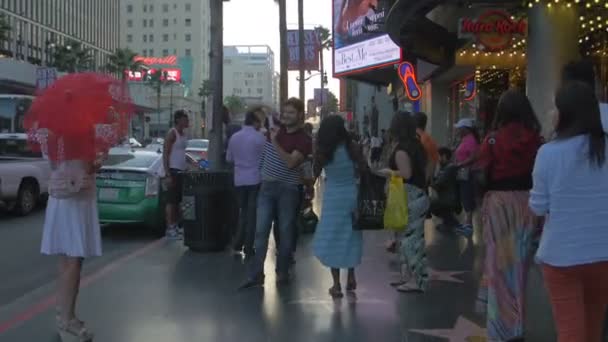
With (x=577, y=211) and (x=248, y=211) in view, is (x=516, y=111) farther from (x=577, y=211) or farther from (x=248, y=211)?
(x=248, y=211)

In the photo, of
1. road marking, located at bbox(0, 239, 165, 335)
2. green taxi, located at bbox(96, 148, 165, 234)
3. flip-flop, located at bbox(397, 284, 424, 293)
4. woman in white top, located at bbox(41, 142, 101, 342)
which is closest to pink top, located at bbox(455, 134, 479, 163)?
flip-flop, located at bbox(397, 284, 424, 293)

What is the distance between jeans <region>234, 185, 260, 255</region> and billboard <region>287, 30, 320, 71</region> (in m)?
20.5

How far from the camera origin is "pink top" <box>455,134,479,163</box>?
995 centimetres

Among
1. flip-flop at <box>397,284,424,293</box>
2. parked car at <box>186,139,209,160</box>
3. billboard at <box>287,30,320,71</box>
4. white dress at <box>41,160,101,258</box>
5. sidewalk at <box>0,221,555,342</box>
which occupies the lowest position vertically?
sidewalk at <box>0,221,555,342</box>

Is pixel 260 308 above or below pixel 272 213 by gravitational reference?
below

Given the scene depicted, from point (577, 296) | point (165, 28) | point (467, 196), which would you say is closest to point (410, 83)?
point (467, 196)

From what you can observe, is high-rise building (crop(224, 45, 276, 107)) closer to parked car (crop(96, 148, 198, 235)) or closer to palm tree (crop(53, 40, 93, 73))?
palm tree (crop(53, 40, 93, 73))

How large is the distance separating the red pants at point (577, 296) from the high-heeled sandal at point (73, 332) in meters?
3.42

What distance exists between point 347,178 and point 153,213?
5247mm

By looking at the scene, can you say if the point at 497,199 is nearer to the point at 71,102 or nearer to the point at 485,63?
the point at 71,102

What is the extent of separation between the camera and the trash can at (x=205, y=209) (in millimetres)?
8875

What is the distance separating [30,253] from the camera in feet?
32.0

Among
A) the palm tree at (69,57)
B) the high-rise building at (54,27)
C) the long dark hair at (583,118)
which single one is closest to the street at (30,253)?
the long dark hair at (583,118)

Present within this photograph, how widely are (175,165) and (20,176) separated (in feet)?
16.8
